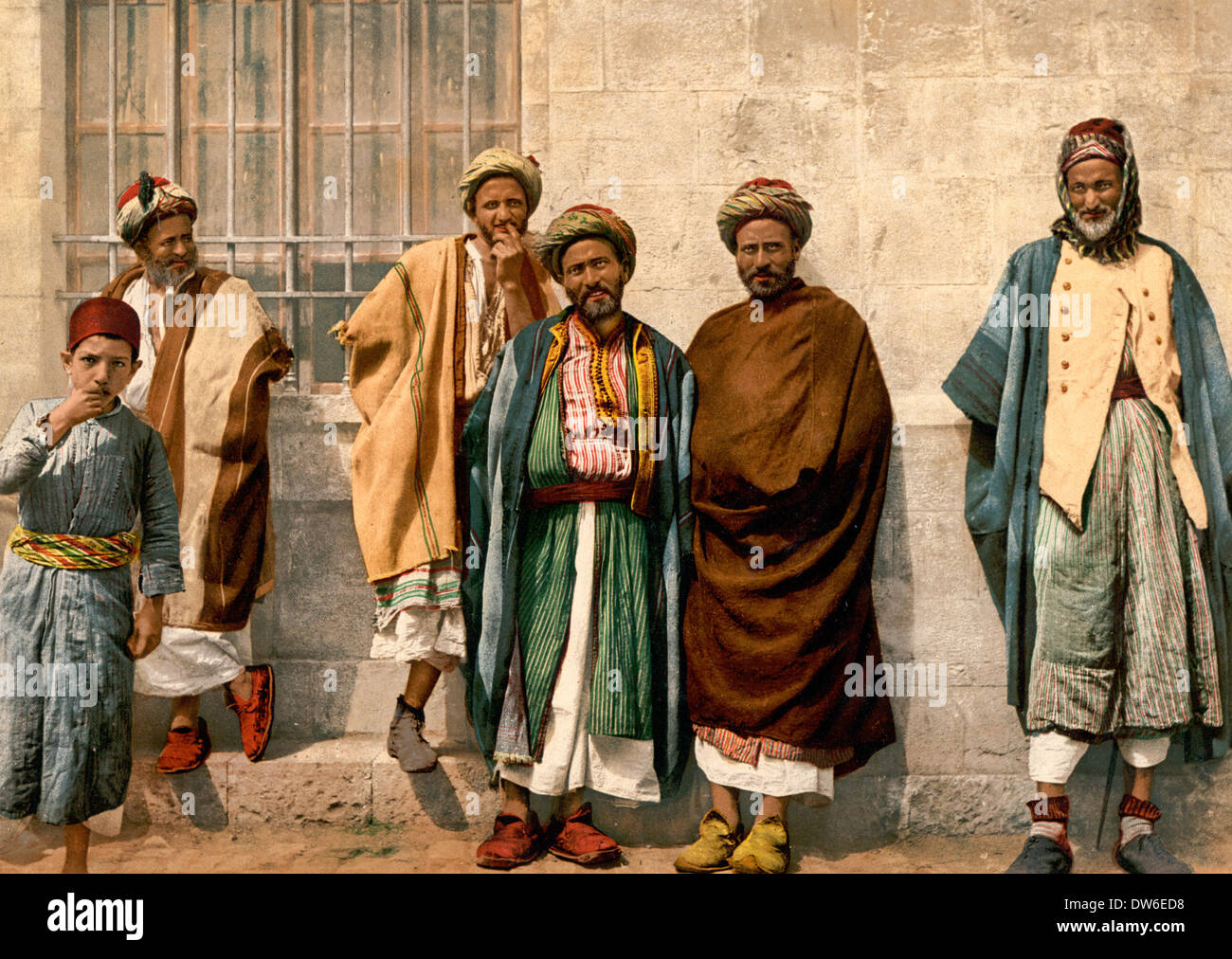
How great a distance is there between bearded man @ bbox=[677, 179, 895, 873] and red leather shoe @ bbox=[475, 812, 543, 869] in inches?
21.0

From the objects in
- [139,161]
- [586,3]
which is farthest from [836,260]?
[139,161]

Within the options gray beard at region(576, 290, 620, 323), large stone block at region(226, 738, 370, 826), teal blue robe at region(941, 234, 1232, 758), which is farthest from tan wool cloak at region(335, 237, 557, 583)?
teal blue robe at region(941, 234, 1232, 758)

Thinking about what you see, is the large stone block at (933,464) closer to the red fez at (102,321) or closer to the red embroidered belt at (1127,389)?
the red embroidered belt at (1127,389)

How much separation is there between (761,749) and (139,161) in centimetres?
363

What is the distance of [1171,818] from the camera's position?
483 centimetres

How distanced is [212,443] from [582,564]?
1.51m

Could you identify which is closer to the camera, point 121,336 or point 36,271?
point 121,336

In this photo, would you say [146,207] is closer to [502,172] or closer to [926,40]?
[502,172]

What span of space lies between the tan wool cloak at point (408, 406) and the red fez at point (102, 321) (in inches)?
28.4

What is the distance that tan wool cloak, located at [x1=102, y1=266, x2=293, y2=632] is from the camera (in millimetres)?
4824

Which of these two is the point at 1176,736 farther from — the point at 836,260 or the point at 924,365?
the point at 836,260

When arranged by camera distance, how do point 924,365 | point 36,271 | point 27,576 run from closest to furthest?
point 27,576 → point 924,365 → point 36,271

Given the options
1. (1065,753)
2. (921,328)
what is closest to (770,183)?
(921,328)

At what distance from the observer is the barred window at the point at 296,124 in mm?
5504
